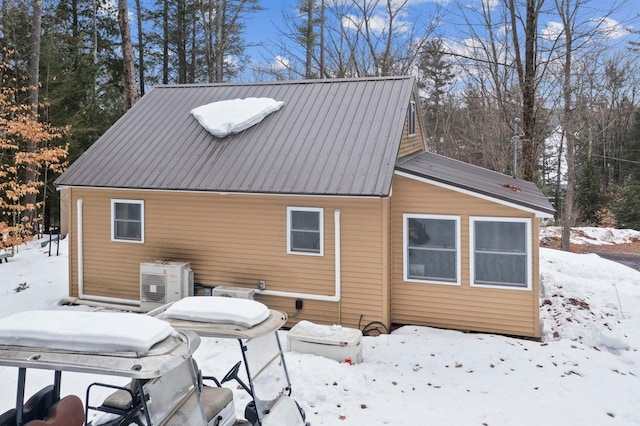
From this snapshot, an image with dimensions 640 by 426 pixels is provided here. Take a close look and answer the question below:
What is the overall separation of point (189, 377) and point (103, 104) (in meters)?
22.9

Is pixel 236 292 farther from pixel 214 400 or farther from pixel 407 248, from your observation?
pixel 214 400

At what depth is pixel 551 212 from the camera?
882cm

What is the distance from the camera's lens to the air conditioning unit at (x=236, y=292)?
33.0 ft

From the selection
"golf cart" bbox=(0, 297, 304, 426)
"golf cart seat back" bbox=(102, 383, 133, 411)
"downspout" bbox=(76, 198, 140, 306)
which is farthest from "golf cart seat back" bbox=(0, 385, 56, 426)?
"downspout" bbox=(76, 198, 140, 306)

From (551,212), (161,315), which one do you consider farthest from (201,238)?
(551,212)

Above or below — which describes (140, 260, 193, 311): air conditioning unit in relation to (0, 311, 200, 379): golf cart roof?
below

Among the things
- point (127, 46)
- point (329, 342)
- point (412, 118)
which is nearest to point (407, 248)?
point (329, 342)

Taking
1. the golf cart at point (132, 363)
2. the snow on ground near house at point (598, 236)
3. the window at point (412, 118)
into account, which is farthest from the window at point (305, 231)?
the snow on ground near house at point (598, 236)

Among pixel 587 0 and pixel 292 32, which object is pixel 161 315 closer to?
pixel 587 0

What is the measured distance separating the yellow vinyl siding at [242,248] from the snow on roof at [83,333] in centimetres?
630

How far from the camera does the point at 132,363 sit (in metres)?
3.35

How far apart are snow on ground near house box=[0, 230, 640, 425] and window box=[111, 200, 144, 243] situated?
253 centimetres

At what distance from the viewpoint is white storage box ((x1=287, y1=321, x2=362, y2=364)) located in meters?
7.77

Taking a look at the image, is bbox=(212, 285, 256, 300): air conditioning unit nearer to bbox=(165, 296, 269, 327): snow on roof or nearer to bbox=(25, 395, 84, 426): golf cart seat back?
bbox=(165, 296, 269, 327): snow on roof
